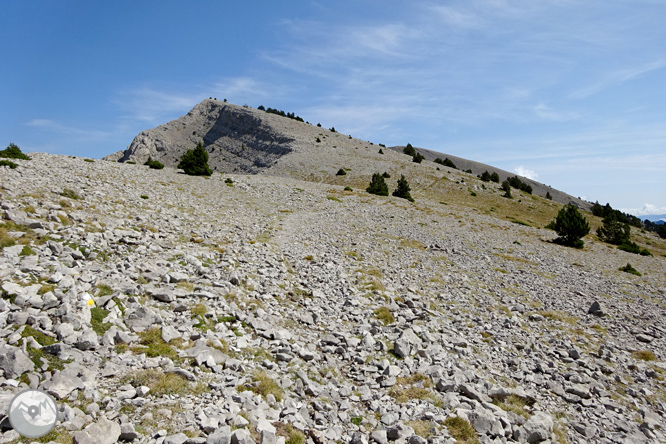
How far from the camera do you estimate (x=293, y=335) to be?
10.7m

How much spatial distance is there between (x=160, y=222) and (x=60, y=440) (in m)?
16.4

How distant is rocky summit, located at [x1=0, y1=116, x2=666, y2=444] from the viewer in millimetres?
6449

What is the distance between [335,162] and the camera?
7806 cm

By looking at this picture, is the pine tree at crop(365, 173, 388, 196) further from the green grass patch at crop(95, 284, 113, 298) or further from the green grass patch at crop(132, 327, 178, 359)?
the green grass patch at crop(132, 327, 178, 359)

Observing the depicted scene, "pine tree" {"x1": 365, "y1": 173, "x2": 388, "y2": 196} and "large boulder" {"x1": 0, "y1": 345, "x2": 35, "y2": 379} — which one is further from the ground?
"pine tree" {"x1": 365, "y1": 173, "x2": 388, "y2": 196}

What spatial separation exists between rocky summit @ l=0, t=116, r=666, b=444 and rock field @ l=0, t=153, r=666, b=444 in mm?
56

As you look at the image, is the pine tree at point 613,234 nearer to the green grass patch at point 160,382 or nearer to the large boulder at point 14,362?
the green grass patch at point 160,382

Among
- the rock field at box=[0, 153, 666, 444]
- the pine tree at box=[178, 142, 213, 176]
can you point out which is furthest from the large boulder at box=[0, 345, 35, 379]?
the pine tree at box=[178, 142, 213, 176]

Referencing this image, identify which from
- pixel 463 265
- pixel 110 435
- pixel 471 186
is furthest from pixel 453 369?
pixel 471 186

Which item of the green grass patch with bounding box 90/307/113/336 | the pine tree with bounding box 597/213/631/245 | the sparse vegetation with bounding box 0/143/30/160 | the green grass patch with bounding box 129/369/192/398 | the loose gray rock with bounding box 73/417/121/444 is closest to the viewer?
the loose gray rock with bounding box 73/417/121/444

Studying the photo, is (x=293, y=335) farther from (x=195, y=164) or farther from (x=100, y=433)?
(x=195, y=164)

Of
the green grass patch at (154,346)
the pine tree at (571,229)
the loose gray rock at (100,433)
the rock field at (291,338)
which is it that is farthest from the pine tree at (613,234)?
the loose gray rock at (100,433)

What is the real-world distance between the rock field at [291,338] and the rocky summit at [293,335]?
2.2 inches

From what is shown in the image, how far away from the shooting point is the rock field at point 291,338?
643 cm
